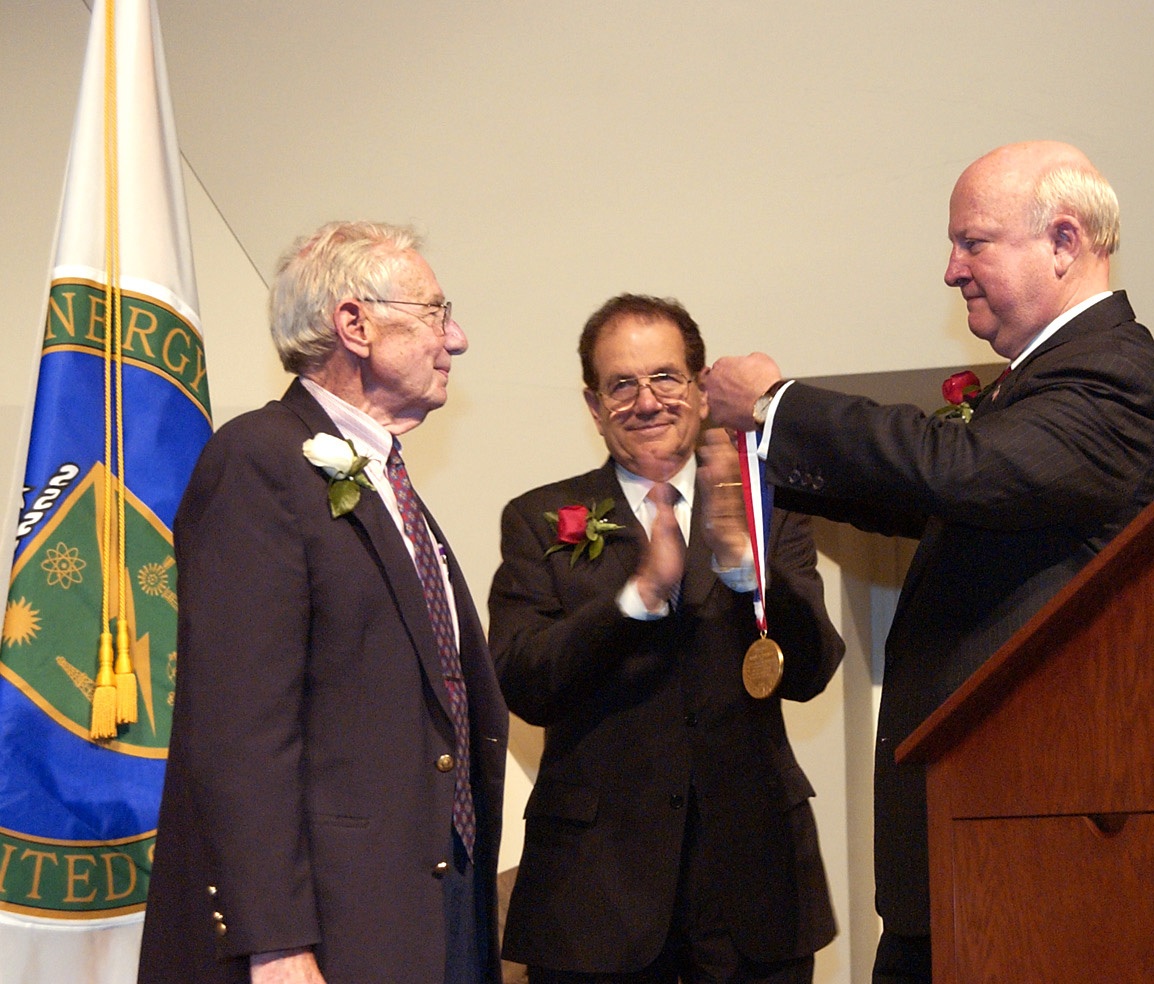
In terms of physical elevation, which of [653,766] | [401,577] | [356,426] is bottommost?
[653,766]

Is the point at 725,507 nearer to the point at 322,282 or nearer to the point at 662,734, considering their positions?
the point at 662,734

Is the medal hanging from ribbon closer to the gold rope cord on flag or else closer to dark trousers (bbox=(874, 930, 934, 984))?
dark trousers (bbox=(874, 930, 934, 984))

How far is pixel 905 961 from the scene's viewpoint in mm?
2104

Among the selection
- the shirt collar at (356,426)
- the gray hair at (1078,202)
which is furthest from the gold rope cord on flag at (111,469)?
the gray hair at (1078,202)

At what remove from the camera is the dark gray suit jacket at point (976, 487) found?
2.00 metres

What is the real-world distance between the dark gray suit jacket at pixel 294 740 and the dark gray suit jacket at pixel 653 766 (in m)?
0.49

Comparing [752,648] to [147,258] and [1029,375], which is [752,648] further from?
[147,258]

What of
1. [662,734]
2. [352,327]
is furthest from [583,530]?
[352,327]

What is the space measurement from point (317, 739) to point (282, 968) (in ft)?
0.99

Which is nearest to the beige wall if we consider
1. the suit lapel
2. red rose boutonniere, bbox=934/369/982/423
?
red rose boutonniere, bbox=934/369/982/423

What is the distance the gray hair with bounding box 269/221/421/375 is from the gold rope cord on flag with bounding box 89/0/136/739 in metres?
0.55

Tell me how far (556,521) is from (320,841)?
Answer: 990 mm

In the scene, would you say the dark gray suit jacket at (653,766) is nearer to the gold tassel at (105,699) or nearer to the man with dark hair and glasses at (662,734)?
the man with dark hair and glasses at (662,734)

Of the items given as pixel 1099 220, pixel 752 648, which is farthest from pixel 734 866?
pixel 1099 220
